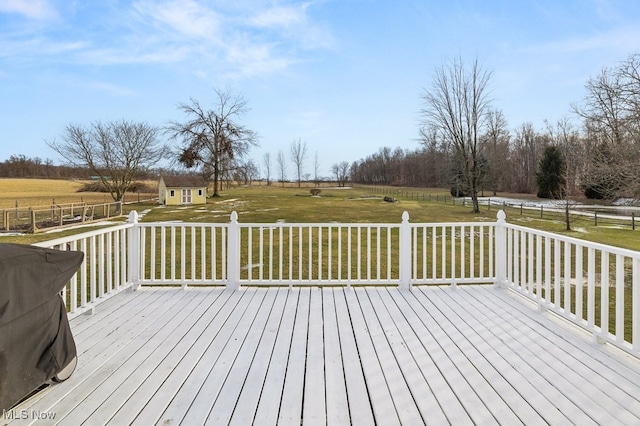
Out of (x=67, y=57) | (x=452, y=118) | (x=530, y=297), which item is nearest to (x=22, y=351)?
(x=530, y=297)

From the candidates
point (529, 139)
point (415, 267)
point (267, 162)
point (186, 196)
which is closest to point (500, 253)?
point (415, 267)

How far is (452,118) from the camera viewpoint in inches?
773

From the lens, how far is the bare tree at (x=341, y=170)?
58.7 metres

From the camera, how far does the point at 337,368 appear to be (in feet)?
7.18

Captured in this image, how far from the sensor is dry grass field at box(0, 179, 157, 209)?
19.8 m

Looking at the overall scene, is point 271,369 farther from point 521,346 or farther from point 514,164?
point 514,164

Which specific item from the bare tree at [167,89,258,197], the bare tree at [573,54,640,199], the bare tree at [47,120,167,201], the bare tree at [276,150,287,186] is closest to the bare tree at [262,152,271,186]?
the bare tree at [276,150,287,186]

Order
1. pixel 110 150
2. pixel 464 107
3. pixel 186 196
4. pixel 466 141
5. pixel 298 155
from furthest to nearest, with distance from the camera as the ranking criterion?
pixel 298 155
pixel 186 196
pixel 110 150
pixel 466 141
pixel 464 107

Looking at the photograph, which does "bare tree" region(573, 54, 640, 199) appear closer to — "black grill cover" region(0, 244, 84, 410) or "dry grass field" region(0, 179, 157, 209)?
"black grill cover" region(0, 244, 84, 410)

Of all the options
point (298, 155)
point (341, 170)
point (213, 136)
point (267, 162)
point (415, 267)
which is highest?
point (298, 155)

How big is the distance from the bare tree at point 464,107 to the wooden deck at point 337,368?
17.6 metres

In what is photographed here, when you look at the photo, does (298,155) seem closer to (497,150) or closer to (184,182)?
(184,182)

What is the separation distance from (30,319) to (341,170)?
5818 centimetres

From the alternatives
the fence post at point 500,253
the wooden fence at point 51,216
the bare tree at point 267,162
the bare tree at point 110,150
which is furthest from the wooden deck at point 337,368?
the bare tree at point 267,162
